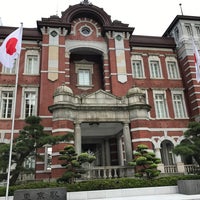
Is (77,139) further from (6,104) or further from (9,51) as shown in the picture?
(6,104)

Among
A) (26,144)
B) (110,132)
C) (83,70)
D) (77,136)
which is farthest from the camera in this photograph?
(83,70)

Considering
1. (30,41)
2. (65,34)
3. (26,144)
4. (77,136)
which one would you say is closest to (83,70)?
(65,34)

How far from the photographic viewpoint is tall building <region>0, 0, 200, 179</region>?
14.1 meters

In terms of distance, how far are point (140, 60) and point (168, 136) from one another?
286 inches

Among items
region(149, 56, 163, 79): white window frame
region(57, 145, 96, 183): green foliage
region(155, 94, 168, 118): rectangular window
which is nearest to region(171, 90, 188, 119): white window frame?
region(155, 94, 168, 118): rectangular window

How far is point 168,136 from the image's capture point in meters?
17.1

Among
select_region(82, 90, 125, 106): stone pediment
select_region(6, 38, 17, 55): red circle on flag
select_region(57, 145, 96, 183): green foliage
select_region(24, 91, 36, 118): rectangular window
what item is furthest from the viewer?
select_region(24, 91, 36, 118): rectangular window

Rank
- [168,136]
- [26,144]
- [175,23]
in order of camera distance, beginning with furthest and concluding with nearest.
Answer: [175,23] < [168,136] < [26,144]

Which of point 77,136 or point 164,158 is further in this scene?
point 164,158

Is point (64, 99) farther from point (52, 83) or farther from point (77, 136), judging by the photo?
point (52, 83)

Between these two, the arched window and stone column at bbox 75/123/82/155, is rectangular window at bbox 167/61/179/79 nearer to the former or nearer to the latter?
the arched window

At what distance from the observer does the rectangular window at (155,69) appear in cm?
1936

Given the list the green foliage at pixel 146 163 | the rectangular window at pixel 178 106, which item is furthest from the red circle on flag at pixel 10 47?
the rectangular window at pixel 178 106

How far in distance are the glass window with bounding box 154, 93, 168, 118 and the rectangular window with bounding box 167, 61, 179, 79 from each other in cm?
237
